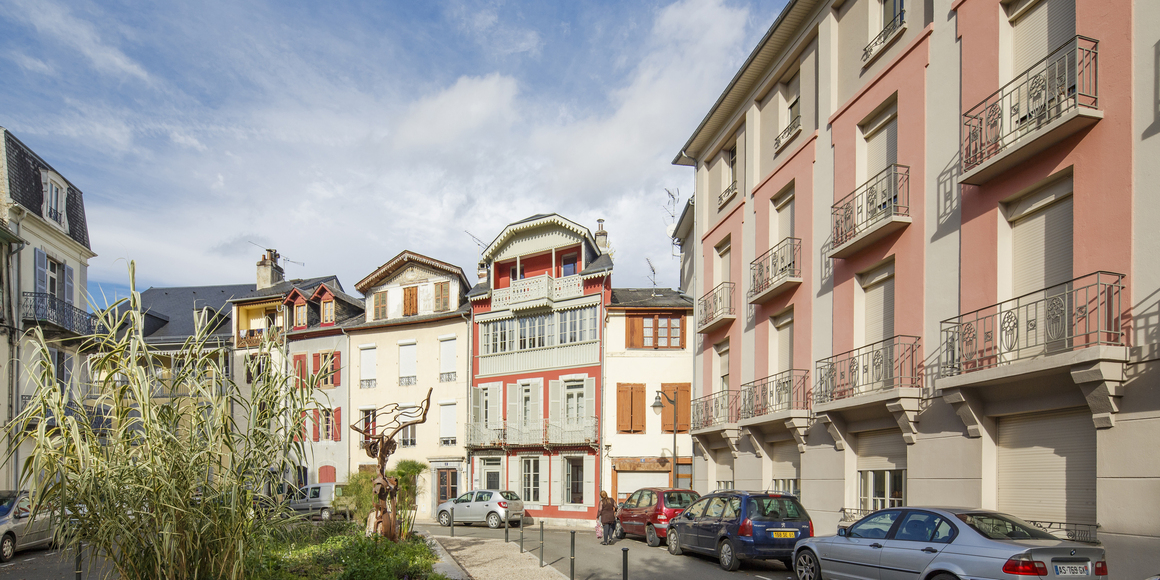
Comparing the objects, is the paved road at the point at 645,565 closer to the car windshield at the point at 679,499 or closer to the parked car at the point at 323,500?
the car windshield at the point at 679,499

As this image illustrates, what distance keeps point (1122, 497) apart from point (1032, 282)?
323 cm

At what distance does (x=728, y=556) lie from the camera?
583 inches

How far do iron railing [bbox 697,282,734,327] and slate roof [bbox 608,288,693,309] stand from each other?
25.1ft

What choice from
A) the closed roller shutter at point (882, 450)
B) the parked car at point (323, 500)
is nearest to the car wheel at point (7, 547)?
the parked car at point (323, 500)

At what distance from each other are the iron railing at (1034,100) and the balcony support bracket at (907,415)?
371 centimetres

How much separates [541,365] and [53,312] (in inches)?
682

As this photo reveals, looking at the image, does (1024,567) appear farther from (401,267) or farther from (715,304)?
(401,267)

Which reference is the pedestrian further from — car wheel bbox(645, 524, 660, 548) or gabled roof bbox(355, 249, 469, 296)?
gabled roof bbox(355, 249, 469, 296)

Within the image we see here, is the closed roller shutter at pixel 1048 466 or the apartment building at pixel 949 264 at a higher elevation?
the apartment building at pixel 949 264

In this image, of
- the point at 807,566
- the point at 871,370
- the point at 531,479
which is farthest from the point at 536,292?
the point at 807,566

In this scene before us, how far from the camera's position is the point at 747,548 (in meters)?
14.4

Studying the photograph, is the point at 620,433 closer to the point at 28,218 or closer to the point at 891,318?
the point at 891,318

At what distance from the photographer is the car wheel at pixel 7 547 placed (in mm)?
16906

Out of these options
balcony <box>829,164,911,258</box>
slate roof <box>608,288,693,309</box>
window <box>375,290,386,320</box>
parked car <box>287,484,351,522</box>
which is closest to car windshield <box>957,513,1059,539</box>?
balcony <box>829,164,911,258</box>
